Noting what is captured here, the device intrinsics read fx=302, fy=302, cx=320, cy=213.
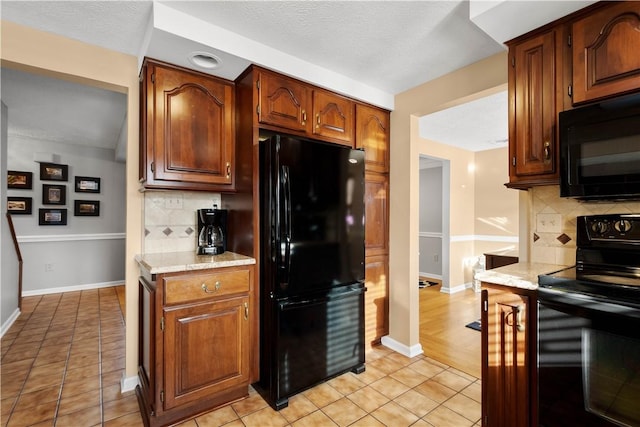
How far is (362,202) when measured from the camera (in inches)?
96.7

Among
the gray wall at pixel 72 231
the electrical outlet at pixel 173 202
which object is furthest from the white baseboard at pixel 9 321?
the electrical outlet at pixel 173 202

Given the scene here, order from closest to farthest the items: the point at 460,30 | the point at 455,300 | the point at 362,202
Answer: the point at 460,30, the point at 362,202, the point at 455,300

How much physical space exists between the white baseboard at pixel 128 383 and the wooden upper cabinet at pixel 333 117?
7.56 ft

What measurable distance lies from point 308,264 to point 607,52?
6.56ft

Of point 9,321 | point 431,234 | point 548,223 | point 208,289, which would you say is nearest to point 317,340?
point 208,289

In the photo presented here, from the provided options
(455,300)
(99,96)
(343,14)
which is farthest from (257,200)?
(455,300)

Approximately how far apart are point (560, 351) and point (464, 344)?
5.92 feet

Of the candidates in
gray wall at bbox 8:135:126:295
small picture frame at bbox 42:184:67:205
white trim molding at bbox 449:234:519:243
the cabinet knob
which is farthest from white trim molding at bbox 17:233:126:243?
the cabinet knob

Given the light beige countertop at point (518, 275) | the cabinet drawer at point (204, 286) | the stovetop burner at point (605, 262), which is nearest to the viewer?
the stovetop burner at point (605, 262)

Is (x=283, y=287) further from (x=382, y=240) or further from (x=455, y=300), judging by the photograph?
(x=455, y=300)

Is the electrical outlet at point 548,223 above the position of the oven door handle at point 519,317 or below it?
above

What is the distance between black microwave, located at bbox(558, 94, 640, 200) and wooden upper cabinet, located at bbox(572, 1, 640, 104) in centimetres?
9

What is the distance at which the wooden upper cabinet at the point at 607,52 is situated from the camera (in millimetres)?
1414

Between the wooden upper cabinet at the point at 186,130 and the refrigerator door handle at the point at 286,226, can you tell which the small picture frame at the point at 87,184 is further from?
the refrigerator door handle at the point at 286,226
